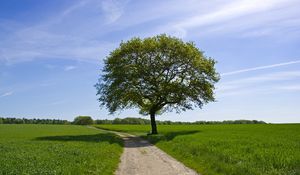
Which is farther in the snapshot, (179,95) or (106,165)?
(179,95)

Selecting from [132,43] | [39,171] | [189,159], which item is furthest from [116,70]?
[39,171]

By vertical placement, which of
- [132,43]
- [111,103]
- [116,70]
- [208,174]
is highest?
[132,43]

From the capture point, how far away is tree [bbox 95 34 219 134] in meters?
64.8

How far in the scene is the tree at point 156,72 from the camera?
64.8m

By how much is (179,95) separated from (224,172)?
4696 centimetres

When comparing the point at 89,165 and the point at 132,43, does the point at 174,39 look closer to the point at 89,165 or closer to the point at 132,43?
the point at 132,43

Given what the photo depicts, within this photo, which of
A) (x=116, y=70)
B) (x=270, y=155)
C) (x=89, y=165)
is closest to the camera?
(x=89, y=165)

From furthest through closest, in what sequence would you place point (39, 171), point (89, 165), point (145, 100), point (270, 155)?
point (145, 100) → point (270, 155) → point (89, 165) → point (39, 171)

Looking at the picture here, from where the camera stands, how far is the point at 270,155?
23891mm

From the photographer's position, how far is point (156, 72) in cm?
6538

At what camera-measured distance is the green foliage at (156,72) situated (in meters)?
64.8

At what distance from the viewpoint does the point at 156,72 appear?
6538cm

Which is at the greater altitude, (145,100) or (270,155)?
(145,100)

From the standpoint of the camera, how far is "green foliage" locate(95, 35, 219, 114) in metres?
64.8
